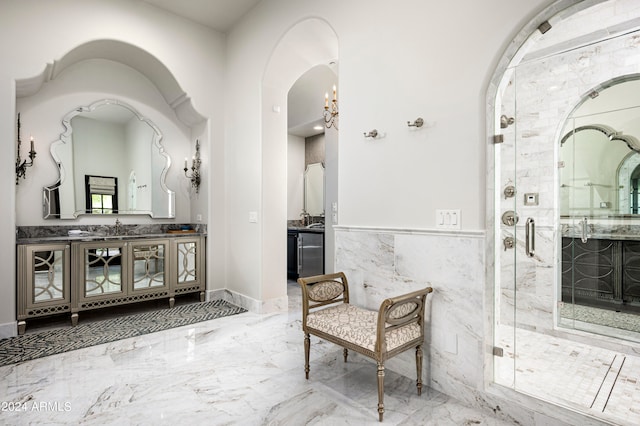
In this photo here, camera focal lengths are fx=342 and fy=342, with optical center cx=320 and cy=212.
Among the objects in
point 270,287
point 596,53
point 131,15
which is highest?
point 131,15

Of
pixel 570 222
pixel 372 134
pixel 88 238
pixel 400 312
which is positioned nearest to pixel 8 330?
pixel 88 238

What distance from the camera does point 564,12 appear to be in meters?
1.79

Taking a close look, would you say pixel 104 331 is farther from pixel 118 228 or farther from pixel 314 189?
pixel 314 189

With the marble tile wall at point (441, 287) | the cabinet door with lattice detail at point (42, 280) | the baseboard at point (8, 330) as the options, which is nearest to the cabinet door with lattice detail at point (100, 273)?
the cabinet door with lattice detail at point (42, 280)

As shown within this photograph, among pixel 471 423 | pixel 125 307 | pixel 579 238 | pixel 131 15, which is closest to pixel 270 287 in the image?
pixel 125 307

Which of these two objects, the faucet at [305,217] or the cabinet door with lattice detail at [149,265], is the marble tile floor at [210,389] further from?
the faucet at [305,217]

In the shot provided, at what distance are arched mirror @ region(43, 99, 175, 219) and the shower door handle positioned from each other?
4049 mm

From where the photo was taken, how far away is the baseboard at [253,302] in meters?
3.83

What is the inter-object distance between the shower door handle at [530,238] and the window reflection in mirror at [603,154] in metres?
0.31

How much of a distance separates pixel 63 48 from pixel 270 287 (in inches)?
124

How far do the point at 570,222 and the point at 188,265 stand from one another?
4011mm

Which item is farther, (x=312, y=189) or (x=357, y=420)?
(x=312, y=189)

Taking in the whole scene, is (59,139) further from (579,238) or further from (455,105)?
(579,238)

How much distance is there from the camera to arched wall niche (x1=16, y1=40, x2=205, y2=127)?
3354 millimetres
